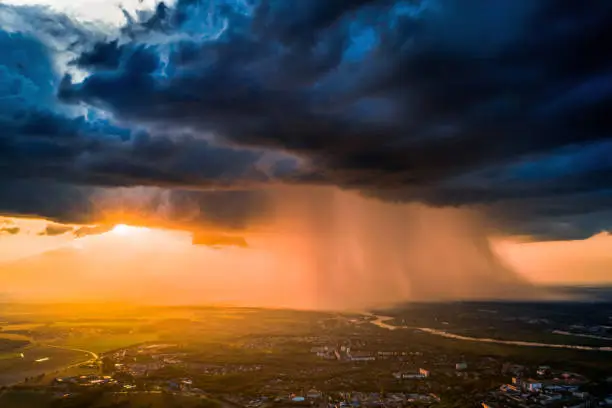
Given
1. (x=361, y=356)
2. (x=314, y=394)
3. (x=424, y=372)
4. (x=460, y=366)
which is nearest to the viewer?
(x=314, y=394)

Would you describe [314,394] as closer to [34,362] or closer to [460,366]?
[460,366]

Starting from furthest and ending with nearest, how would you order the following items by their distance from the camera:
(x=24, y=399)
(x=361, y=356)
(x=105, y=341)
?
(x=105, y=341) → (x=361, y=356) → (x=24, y=399)

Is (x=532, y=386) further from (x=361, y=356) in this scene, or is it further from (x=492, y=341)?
(x=492, y=341)

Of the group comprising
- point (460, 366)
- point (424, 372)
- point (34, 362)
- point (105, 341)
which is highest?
point (105, 341)

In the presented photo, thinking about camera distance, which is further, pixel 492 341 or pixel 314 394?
pixel 492 341

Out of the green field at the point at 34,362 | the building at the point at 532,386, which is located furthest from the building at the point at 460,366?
the green field at the point at 34,362

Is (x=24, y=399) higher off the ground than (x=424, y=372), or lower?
higher

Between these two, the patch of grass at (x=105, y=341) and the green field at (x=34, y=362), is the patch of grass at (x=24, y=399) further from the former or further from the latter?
the patch of grass at (x=105, y=341)

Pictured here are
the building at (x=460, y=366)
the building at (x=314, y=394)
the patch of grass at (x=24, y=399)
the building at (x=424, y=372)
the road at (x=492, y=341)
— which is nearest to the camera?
the patch of grass at (x=24, y=399)

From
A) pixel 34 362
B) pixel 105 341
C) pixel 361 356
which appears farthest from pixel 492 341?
pixel 34 362

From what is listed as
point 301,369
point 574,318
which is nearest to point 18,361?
point 301,369

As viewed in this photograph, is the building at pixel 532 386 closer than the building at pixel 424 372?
Yes
